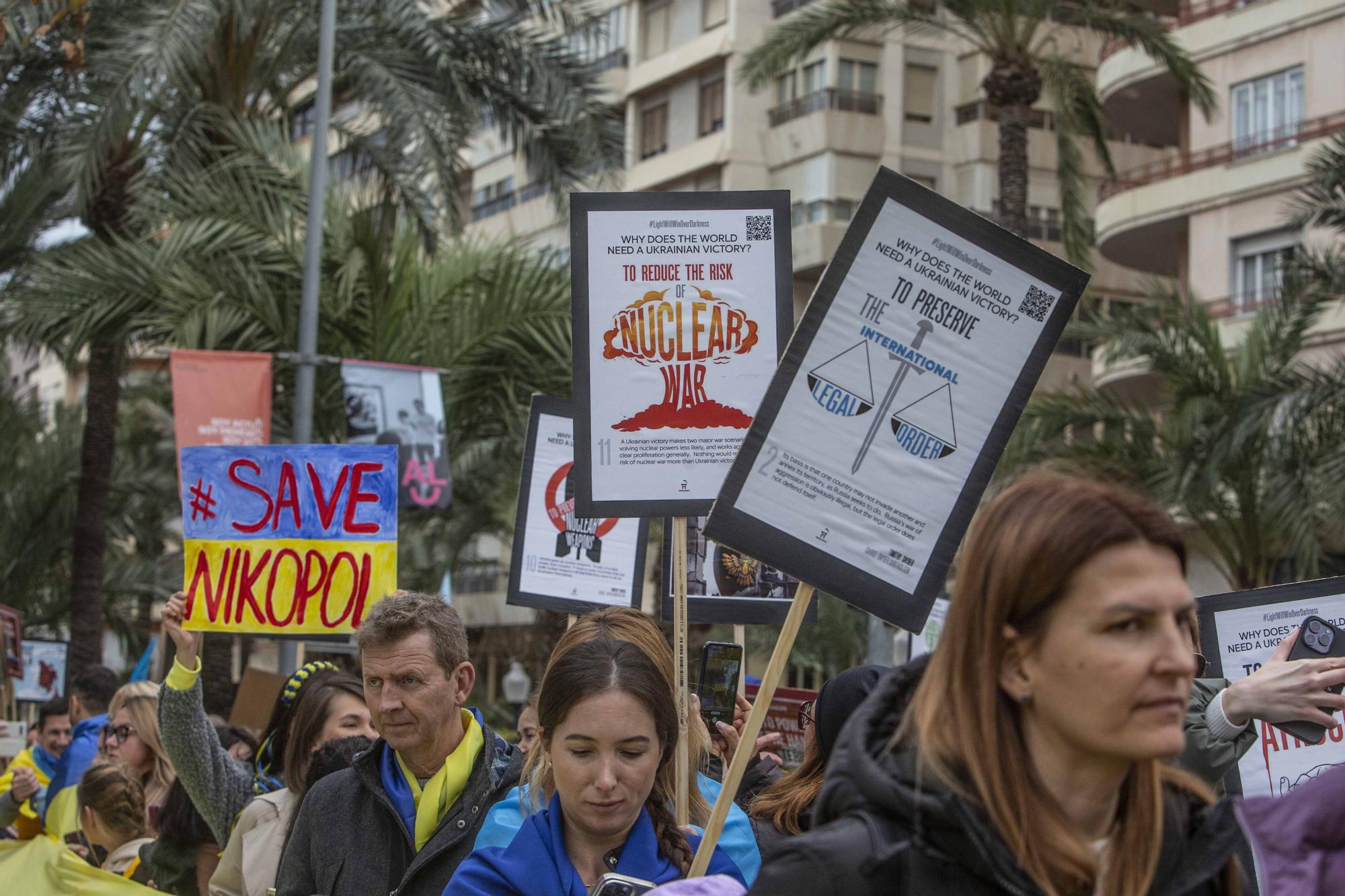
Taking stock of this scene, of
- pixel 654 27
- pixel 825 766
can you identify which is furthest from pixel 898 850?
pixel 654 27

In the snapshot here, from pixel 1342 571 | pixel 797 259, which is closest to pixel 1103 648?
pixel 1342 571

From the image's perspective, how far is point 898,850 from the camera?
2143 mm

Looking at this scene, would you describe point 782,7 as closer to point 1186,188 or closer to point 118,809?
point 1186,188

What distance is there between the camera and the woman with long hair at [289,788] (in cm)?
512

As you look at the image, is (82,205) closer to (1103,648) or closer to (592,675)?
(592,675)

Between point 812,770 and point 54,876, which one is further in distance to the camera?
point 54,876

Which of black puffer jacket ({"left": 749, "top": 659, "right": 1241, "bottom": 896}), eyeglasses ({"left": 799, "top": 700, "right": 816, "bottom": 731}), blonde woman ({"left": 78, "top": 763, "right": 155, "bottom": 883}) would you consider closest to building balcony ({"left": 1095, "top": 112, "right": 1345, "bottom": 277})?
blonde woman ({"left": 78, "top": 763, "right": 155, "bottom": 883})

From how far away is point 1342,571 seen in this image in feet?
80.5

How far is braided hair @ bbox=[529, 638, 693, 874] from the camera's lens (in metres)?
3.70

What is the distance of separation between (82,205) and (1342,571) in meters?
16.6

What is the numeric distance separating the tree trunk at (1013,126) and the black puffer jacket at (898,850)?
18.9 meters

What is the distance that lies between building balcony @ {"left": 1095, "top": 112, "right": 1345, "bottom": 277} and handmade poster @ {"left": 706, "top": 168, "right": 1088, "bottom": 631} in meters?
25.0

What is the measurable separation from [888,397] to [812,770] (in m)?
1.39

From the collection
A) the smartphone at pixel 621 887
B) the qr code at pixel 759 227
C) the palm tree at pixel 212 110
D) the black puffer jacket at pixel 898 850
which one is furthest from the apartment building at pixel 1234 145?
the black puffer jacket at pixel 898 850
